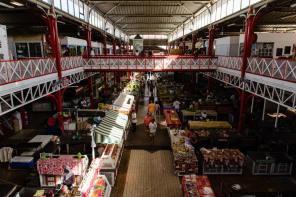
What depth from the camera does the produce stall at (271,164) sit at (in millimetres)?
9320

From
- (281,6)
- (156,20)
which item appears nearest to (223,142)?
(281,6)

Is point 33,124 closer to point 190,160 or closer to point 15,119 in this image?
point 15,119

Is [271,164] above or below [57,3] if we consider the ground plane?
below

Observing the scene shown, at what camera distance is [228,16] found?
15.8 metres

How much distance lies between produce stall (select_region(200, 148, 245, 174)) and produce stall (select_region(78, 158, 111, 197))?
15.7 feet

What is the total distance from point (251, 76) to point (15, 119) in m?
17.0

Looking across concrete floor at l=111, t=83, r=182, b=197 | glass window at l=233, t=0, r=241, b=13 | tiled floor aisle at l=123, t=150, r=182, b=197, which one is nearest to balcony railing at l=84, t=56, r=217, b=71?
glass window at l=233, t=0, r=241, b=13

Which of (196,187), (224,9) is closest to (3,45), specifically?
(196,187)

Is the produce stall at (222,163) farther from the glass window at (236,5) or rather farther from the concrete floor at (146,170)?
the glass window at (236,5)

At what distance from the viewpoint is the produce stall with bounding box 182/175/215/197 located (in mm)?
7117

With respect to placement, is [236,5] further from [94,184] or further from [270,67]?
[94,184]

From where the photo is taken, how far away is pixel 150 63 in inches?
725

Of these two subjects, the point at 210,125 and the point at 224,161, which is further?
the point at 210,125

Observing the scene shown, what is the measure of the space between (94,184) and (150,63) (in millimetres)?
12982
